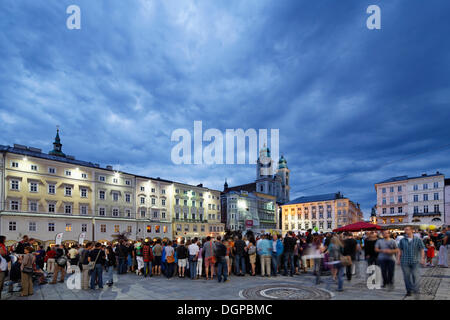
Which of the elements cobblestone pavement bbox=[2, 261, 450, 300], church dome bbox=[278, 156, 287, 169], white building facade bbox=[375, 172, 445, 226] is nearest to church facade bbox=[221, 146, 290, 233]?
church dome bbox=[278, 156, 287, 169]

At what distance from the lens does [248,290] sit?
915cm

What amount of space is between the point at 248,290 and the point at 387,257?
4.68 m

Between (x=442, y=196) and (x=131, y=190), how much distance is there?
61499 millimetres

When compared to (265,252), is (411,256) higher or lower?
higher

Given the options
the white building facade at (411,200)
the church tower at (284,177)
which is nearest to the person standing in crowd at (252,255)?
the white building facade at (411,200)

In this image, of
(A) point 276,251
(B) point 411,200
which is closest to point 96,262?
(A) point 276,251

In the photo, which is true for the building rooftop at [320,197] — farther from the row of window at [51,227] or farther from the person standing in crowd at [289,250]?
the person standing in crowd at [289,250]

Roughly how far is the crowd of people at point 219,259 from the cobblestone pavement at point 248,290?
1.47 feet

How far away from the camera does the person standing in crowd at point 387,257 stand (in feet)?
26.6

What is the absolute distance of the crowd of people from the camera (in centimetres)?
889

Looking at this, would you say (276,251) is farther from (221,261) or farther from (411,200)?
(411,200)
